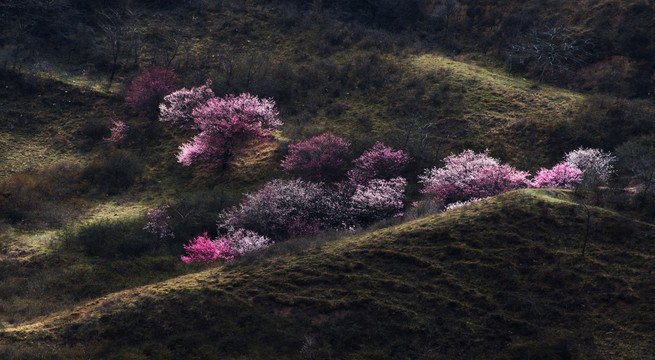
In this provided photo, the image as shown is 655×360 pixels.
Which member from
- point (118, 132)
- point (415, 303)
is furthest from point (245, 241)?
point (118, 132)

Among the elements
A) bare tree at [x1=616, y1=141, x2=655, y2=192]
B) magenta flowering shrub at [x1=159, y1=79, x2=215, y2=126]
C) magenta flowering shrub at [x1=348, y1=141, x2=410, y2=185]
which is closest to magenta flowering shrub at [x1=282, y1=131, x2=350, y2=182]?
magenta flowering shrub at [x1=348, y1=141, x2=410, y2=185]

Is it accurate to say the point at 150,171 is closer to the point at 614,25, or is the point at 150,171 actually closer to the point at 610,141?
the point at 610,141

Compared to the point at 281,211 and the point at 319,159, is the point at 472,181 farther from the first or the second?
the point at 281,211

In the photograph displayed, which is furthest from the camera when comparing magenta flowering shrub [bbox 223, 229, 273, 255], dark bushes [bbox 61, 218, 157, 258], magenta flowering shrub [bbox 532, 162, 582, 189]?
magenta flowering shrub [bbox 532, 162, 582, 189]

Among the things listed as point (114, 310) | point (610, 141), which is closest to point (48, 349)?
point (114, 310)

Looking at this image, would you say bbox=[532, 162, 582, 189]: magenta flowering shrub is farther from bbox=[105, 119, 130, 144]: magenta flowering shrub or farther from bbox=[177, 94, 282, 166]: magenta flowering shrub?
bbox=[105, 119, 130, 144]: magenta flowering shrub

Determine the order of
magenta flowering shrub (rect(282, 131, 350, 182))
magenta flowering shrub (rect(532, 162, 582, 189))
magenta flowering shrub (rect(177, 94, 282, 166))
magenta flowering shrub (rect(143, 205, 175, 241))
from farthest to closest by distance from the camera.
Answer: magenta flowering shrub (rect(177, 94, 282, 166))
magenta flowering shrub (rect(282, 131, 350, 182))
magenta flowering shrub (rect(532, 162, 582, 189))
magenta flowering shrub (rect(143, 205, 175, 241))

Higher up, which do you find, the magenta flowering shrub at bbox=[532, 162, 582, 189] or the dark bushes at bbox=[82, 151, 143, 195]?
the magenta flowering shrub at bbox=[532, 162, 582, 189]
